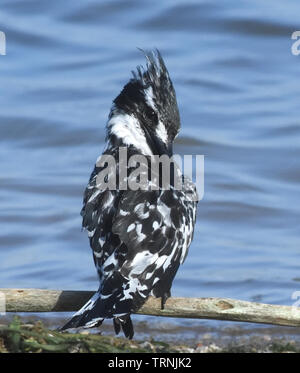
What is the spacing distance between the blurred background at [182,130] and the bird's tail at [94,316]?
2985 mm

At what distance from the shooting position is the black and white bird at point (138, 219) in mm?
5676

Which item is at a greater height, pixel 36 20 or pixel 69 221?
pixel 36 20

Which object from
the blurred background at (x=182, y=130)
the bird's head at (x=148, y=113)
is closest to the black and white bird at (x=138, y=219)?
the bird's head at (x=148, y=113)

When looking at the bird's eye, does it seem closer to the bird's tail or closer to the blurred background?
the bird's tail

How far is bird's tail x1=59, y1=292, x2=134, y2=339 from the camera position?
5520 millimetres

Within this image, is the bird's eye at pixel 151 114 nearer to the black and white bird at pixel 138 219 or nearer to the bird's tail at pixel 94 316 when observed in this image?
the black and white bird at pixel 138 219

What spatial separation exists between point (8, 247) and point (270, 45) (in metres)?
7.33

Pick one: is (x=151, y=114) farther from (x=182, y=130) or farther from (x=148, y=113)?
(x=182, y=130)

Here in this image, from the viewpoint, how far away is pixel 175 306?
553cm

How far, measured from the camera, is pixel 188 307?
5.50m
